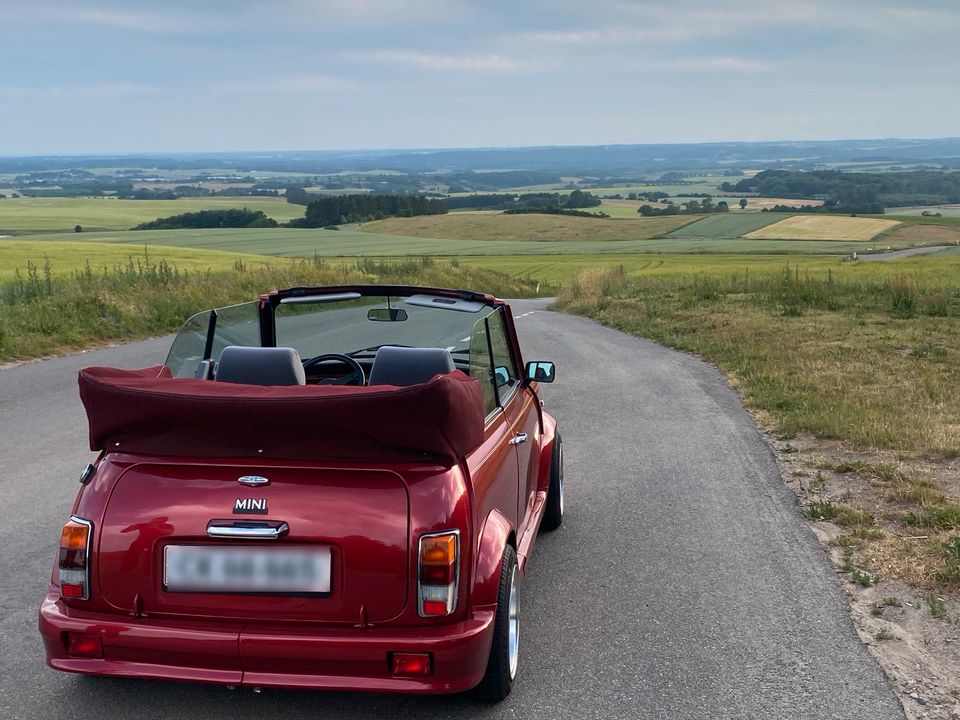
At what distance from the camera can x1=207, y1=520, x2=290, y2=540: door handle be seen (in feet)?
10.9

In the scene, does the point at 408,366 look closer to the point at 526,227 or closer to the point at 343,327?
the point at 343,327

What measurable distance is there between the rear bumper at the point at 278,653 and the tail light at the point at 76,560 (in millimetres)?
101

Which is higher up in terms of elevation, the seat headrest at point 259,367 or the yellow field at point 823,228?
the seat headrest at point 259,367

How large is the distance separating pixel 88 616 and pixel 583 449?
5465 mm

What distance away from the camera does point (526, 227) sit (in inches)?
3553

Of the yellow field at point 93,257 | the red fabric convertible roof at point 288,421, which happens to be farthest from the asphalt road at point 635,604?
the yellow field at point 93,257

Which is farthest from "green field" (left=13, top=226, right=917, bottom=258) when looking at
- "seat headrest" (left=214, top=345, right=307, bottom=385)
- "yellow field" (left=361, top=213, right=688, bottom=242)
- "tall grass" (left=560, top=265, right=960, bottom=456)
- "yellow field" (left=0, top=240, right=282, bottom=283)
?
"seat headrest" (left=214, top=345, right=307, bottom=385)

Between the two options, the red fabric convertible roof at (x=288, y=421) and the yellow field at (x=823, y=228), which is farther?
the yellow field at (x=823, y=228)

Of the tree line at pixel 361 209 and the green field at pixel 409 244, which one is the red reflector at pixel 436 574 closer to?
the green field at pixel 409 244

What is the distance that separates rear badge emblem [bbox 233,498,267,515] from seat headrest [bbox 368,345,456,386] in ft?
2.93

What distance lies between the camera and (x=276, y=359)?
4.27 m

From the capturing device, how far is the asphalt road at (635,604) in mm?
3803

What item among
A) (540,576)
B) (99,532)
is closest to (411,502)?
(99,532)

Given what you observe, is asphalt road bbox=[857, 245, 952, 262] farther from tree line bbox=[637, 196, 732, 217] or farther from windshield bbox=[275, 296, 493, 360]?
windshield bbox=[275, 296, 493, 360]
